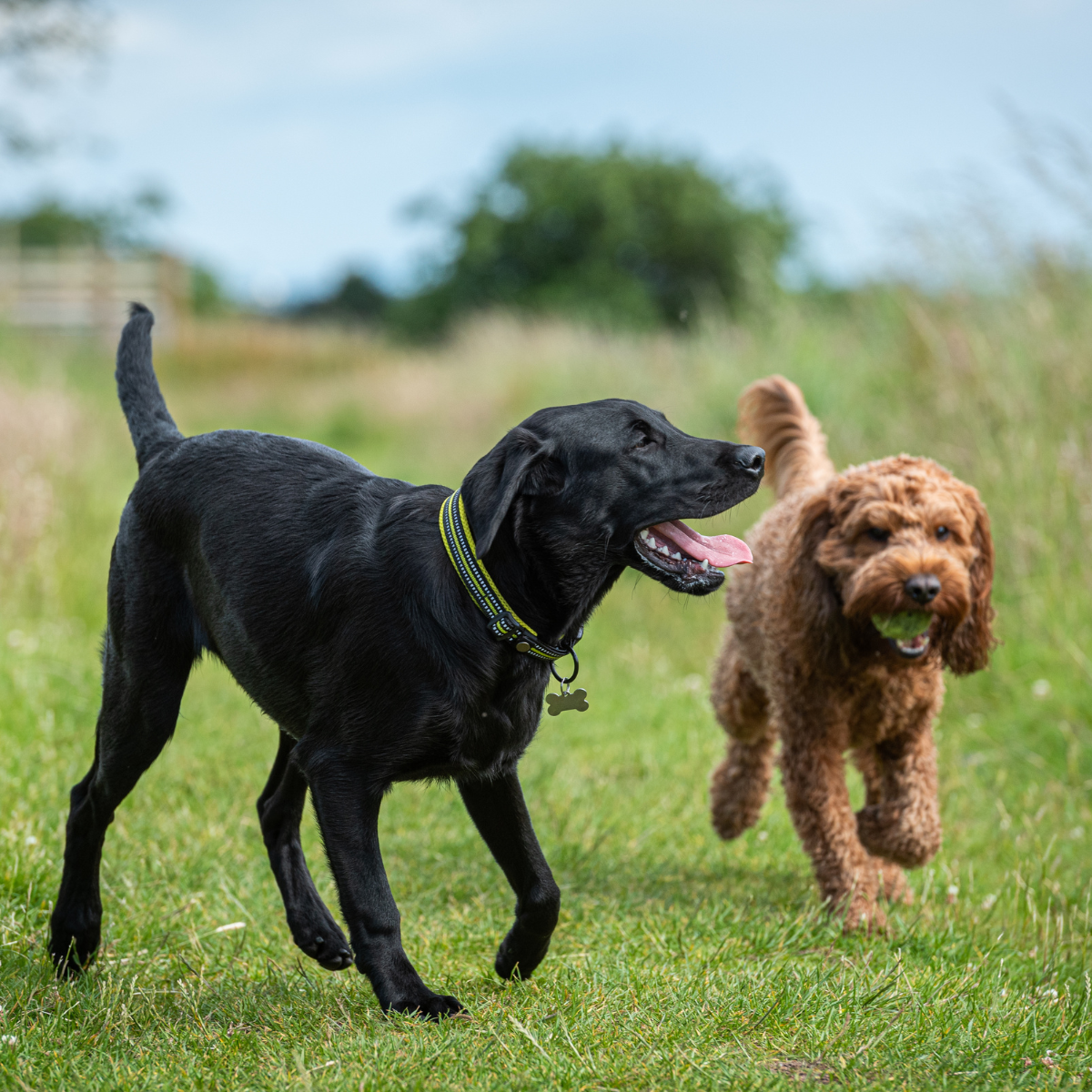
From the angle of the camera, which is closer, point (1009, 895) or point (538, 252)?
point (1009, 895)

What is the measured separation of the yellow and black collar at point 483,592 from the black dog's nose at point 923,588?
1.57 metres

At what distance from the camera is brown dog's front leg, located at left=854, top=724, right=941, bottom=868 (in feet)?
13.9

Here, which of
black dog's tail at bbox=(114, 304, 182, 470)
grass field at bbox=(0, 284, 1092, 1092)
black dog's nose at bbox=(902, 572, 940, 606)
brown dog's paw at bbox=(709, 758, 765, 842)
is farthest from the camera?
brown dog's paw at bbox=(709, 758, 765, 842)

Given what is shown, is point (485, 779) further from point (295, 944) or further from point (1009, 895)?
point (1009, 895)

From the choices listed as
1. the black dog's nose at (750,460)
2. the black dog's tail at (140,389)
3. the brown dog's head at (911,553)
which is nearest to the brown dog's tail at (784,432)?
the brown dog's head at (911,553)

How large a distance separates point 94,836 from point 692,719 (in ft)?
11.8

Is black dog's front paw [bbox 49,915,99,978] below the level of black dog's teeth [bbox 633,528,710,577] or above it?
below

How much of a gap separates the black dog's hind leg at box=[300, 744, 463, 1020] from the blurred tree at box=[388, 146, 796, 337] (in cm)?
2625

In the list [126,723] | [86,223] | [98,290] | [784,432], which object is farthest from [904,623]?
[86,223]

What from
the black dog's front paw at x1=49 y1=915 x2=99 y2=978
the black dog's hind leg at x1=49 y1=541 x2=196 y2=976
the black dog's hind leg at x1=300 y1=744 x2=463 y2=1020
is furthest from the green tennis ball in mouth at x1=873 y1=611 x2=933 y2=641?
the black dog's front paw at x1=49 y1=915 x2=99 y2=978

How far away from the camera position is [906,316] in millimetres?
9117

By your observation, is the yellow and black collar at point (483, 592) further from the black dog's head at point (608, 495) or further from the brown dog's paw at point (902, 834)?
the brown dog's paw at point (902, 834)

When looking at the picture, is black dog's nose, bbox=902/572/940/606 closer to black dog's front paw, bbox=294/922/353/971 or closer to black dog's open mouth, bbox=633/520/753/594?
black dog's open mouth, bbox=633/520/753/594

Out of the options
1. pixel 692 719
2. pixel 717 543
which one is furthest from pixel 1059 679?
pixel 717 543
